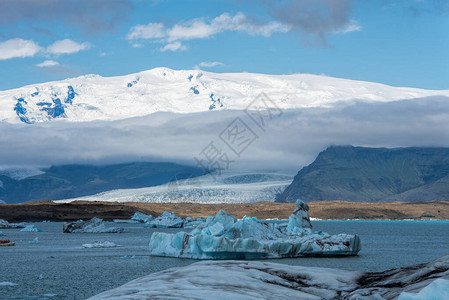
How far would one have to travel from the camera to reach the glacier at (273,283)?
10.6 meters

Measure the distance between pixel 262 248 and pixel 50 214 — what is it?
130 m

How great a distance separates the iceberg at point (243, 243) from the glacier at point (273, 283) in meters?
27.3

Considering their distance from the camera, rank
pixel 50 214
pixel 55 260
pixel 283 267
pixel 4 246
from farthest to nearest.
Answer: pixel 50 214
pixel 4 246
pixel 55 260
pixel 283 267

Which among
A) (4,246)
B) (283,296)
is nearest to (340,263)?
(283,296)

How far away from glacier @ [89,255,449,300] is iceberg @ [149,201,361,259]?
27285 mm

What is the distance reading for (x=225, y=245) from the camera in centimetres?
4100

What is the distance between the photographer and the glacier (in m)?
10.6

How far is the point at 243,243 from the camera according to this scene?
136 feet

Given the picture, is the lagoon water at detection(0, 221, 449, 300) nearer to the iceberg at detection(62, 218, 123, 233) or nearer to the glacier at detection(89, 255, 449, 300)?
the glacier at detection(89, 255, 449, 300)

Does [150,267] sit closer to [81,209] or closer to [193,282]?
[193,282]

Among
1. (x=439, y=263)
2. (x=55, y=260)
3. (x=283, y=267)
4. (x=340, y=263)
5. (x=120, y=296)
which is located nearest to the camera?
(x=120, y=296)

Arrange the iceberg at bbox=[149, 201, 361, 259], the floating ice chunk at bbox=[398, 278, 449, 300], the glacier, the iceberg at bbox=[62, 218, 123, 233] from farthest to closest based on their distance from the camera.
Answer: the iceberg at bbox=[62, 218, 123, 233]
the iceberg at bbox=[149, 201, 361, 259]
the glacier
the floating ice chunk at bbox=[398, 278, 449, 300]

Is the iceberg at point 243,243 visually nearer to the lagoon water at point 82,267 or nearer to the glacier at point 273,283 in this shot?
the lagoon water at point 82,267

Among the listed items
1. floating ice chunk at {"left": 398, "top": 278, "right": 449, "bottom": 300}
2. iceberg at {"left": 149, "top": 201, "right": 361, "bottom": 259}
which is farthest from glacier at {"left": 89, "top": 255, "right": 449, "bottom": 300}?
iceberg at {"left": 149, "top": 201, "right": 361, "bottom": 259}
